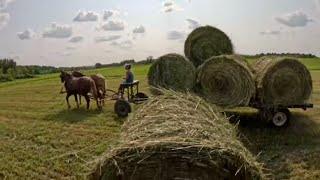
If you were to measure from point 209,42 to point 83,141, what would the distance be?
5.57 metres

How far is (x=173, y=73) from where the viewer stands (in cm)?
1616

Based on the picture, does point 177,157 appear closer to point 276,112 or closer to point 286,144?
point 286,144

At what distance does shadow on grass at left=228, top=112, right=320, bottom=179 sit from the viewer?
11059 mm

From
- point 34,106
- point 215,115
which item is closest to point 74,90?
point 34,106

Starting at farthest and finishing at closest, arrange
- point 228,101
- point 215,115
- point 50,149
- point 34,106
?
point 34,106
point 228,101
point 50,149
point 215,115

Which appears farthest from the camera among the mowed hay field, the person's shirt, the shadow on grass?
the person's shirt

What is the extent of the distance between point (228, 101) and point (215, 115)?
20.7 ft

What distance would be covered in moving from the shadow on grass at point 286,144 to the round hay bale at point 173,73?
1.83m

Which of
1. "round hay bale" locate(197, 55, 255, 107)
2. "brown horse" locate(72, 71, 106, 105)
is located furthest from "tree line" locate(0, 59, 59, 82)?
"round hay bale" locate(197, 55, 255, 107)

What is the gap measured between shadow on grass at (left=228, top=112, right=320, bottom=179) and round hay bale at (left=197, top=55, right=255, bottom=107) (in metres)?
0.68

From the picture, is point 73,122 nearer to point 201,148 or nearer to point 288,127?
point 288,127

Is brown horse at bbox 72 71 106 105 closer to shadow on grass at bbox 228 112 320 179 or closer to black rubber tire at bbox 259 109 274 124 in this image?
shadow on grass at bbox 228 112 320 179

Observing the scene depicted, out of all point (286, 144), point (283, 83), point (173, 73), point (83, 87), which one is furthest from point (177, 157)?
point (83, 87)

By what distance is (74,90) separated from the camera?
20.1 metres
